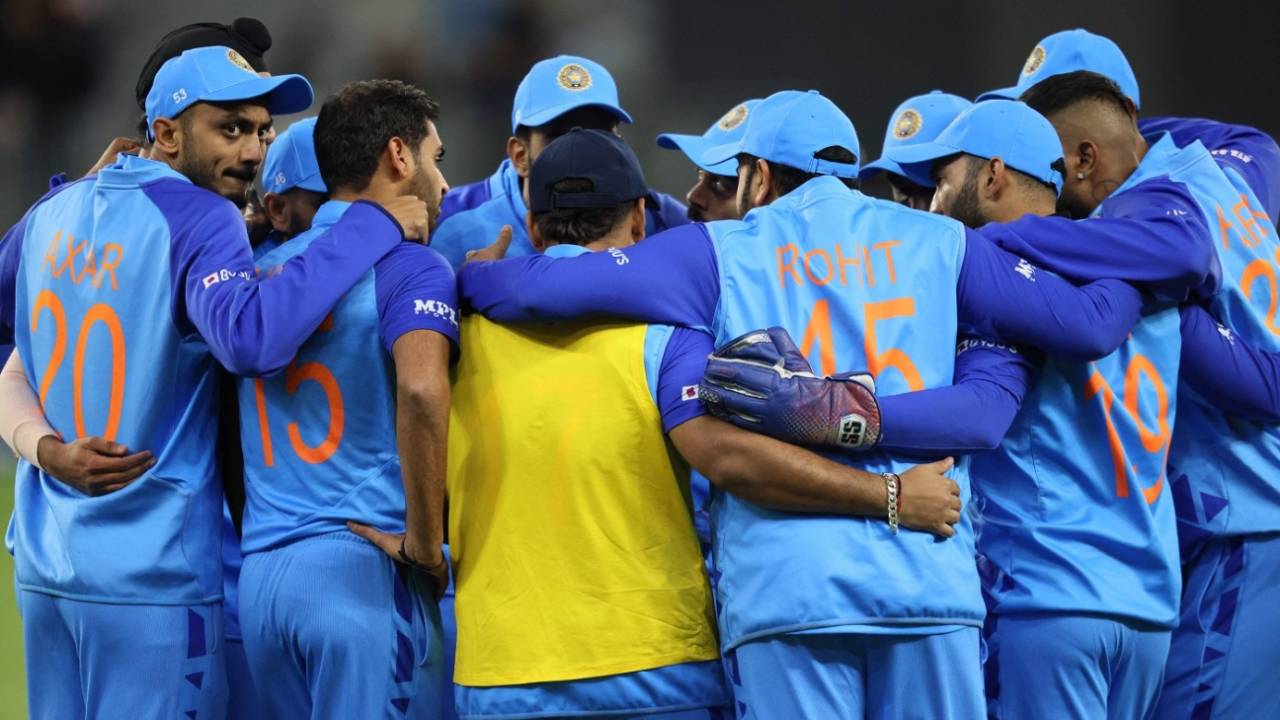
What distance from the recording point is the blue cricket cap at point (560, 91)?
5160 mm

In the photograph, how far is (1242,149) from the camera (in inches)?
186

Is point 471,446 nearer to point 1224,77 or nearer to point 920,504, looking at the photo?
point 920,504

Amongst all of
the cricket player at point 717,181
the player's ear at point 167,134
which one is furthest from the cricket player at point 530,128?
the player's ear at point 167,134

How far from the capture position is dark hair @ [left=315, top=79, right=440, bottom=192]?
3.79 meters

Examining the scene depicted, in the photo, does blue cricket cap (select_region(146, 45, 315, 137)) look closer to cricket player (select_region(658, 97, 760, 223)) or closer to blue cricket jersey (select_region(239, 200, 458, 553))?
blue cricket jersey (select_region(239, 200, 458, 553))

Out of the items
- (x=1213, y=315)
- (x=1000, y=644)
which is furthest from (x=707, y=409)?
(x=1213, y=315)

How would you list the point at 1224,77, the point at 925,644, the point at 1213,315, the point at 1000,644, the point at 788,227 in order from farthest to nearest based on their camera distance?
the point at 1224,77
the point at 1213,315
the point at 1000,644
the point at 788,227
the point at 925,644

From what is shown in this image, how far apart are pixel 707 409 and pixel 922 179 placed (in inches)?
A: 55.8

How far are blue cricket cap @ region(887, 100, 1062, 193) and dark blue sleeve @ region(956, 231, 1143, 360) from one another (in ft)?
1.47

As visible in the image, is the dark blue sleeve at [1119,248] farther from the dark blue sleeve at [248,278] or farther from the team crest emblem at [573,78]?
the team crest emblem at [573,78]

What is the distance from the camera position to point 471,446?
3465mm

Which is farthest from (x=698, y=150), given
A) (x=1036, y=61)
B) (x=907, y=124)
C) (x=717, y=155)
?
(x=1036, y=61)

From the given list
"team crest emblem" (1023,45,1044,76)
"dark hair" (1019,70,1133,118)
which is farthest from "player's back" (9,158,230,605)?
"team crest emblem" (1023,45,1044,76)

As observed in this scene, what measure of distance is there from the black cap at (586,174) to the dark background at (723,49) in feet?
20.5
